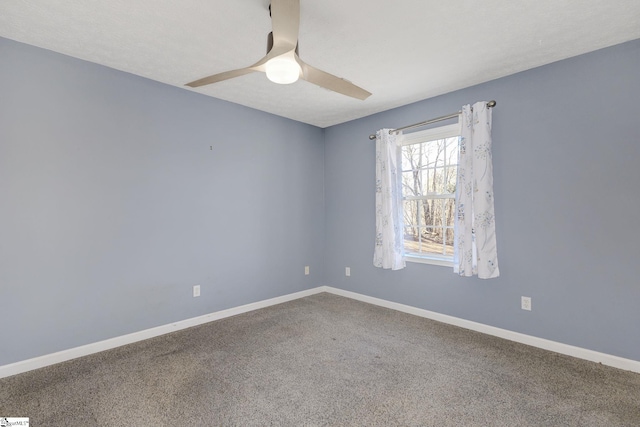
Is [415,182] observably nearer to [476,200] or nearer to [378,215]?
[378,215]

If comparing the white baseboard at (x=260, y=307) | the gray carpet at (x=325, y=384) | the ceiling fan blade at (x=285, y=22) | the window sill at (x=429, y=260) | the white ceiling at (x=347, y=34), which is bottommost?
the gray carpet at (x=325, y=384)

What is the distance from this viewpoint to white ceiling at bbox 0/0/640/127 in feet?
6.21

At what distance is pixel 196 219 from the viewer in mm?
3258

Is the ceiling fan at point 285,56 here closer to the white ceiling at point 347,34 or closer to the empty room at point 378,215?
the empty room at point 378,215

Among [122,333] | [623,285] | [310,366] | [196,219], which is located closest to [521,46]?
[623,285]

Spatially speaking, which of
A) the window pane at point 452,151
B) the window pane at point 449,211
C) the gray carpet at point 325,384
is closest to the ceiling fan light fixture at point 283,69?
the gray carpet at point 325,384

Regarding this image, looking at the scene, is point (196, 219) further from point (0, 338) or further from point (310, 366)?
point (310, 366)

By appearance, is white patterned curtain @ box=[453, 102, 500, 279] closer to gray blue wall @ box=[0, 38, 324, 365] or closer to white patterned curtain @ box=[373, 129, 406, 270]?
white patterned curtain @ box=[373, 129, 406, 270]

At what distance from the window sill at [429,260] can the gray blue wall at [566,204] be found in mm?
86

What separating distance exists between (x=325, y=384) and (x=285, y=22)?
222 centimetres

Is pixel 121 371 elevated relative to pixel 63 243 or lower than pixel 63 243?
lower

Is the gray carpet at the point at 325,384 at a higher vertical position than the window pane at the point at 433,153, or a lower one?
lower

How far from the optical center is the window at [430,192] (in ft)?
11.0

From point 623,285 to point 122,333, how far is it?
4133 millimetres
